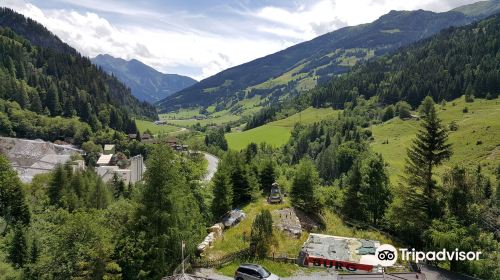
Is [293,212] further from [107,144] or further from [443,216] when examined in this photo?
[107,144]

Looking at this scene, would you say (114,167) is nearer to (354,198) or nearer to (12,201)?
(12,201)

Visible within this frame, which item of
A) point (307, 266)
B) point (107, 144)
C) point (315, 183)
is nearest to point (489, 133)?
point (315, 183)

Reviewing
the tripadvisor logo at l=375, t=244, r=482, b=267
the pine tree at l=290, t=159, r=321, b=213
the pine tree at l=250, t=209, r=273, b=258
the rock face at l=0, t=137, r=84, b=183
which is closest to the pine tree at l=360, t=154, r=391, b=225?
the pine tree at l=290, t=159, r=321, b=213

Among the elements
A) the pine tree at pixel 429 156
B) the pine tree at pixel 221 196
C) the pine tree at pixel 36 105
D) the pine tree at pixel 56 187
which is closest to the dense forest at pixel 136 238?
the pine tree at pixel 221 196

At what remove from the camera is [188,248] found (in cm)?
3931

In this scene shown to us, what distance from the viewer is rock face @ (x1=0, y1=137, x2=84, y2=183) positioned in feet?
438

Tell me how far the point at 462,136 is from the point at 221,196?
102m

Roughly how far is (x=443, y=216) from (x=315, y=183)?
19374 mm

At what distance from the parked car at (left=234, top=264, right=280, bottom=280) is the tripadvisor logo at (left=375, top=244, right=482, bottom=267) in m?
10.8

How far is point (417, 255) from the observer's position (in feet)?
139

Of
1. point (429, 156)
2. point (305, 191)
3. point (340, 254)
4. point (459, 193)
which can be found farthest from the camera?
point (305, 191)

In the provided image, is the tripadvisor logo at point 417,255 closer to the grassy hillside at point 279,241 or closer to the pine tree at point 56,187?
the grassy hillside at point 279,241

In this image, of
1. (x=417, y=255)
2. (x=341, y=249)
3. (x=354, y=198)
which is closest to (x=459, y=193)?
(x=417, y=255)

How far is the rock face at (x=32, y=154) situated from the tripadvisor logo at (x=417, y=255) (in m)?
118
